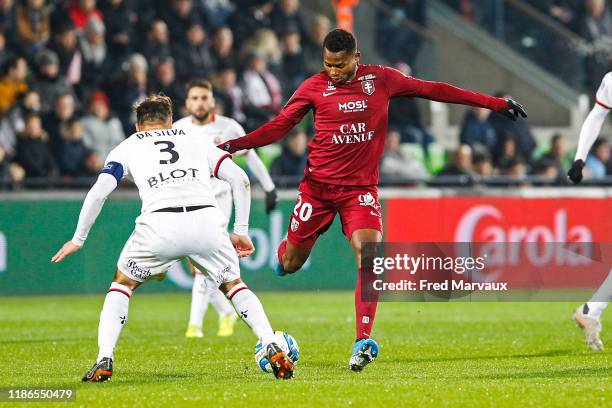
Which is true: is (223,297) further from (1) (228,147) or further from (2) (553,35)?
(2) (553,35)

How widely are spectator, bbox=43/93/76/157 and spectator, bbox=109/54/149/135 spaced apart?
978 mm

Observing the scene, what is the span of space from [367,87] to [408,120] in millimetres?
12263

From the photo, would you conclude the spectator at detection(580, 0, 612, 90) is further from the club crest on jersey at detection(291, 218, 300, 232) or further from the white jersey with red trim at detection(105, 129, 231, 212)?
the white jersey with red trim at detection(105, 129, 231, 212)

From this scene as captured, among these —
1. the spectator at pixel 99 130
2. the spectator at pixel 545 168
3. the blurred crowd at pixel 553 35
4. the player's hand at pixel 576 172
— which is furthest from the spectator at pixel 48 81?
the player's hand at pixel 576 172

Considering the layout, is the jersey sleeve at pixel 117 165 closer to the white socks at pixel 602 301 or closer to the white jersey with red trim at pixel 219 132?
the white jersey with red trim at pixel 219 132

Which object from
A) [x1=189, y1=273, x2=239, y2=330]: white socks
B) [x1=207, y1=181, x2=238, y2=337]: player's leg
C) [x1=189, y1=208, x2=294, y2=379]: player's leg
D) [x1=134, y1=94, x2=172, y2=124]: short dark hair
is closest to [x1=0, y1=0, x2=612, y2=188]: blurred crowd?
[x1=207, y1=181, x2=238, y2=337]: player's leg

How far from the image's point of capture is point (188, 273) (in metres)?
18.8

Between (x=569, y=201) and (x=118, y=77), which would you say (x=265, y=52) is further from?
(x=569, y=201)

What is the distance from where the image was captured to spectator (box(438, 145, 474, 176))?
2028 cm

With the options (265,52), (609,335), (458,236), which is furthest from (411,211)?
(609,335)

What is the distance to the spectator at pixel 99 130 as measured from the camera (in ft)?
61.8

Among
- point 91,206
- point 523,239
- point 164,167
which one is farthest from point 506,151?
point 91,206

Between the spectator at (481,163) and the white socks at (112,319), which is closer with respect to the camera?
the white socks at (112,319)

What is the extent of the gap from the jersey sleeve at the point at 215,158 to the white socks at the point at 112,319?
100cm
